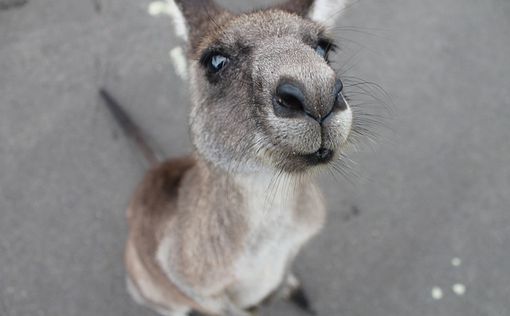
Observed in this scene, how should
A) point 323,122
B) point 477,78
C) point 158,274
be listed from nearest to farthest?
point 323,122 → point 158,274 → point 477,78

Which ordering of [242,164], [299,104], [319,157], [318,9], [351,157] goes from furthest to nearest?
[351,157] → [318,9] → [242,164] → [319,157] → [299,104]

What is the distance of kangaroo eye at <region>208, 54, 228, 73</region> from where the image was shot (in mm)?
1517

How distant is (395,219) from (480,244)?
0.49 meters

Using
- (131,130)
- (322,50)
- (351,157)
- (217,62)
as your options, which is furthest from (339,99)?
(131,130)

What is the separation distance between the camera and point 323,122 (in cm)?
116

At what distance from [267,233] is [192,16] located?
860 millimetres

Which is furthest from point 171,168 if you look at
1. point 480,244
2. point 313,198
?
point 480,244

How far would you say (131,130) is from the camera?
9.19 feet

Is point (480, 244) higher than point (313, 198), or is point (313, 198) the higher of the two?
point (313, 198)

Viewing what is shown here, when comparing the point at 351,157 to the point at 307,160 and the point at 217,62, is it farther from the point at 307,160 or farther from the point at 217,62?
the point at 307,160

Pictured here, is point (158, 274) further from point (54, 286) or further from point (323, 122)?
point (323, 122)

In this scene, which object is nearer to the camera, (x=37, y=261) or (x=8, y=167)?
(x=37, y=261)

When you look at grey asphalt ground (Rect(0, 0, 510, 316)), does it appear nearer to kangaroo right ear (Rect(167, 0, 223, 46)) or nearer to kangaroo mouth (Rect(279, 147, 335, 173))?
kangaroo right ear (Rect(167, 0, 223, 46))

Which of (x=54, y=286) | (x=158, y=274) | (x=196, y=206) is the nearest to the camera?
(x=196, y=206)
